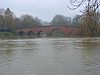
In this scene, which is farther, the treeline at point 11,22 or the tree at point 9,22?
the treeline at point 11,22

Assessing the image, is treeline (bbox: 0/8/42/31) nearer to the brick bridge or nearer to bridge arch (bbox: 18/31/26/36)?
bridge arch (bbox: 18/31/26/36)

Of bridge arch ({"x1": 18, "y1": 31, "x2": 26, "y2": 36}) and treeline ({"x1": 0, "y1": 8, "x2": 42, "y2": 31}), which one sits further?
bridge arch ({"x1": 18, "y1": 31, "x2": 26, "y2": 36})

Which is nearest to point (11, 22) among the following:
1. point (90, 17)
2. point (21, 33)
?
point (21, 33)

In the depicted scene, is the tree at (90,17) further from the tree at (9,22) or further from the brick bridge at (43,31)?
the tree at (9,22)

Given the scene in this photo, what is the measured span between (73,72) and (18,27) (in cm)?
9215

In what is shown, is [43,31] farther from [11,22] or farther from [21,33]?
[11,22]

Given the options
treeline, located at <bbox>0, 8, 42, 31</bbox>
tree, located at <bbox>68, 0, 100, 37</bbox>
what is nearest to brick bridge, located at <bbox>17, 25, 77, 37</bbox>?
treeline, located at <bbox>0, 8, 42, 31</bbox>

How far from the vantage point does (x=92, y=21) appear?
7582 mm

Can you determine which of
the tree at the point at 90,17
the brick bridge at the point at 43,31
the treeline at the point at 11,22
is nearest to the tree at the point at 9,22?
the treeline at the point at 11,22

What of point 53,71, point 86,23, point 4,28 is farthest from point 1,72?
point 4,28

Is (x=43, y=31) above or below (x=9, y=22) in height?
below

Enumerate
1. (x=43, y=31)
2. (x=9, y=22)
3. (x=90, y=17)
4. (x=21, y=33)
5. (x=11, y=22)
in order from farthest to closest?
(x=21, y=33)
(x=43, y=31)
(x=11, y=22)
(x=9, y=22)
(x=90, y=17)

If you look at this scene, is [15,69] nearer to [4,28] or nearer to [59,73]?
[59,73]

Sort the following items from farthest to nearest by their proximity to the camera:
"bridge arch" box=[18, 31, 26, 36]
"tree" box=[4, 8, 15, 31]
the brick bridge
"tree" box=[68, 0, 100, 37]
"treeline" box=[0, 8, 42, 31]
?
"bridge arch" box=[18, 31, 26, 36]
"treeline" box=[0, 8, 42, 31]
"tree" box=[4, 8, 15, 31]
the brick bridge
"tree" box=[68, 0, 100, 37]
